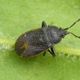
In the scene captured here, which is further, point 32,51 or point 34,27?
point 34,27

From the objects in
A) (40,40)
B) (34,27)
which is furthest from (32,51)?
(34,27)

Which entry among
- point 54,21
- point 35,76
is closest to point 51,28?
point 54,21

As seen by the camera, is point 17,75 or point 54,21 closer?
point 17,75

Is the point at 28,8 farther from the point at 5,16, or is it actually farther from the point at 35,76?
the point at 35,76

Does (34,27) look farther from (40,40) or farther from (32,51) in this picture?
(32,51)

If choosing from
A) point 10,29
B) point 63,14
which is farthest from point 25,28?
point 63,14

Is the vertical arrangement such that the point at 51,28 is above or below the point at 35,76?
above
